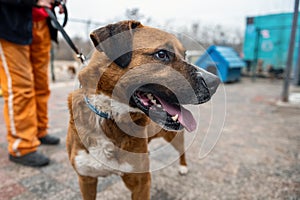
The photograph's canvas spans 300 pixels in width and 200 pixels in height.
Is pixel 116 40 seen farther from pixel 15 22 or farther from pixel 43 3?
pixel 15 22

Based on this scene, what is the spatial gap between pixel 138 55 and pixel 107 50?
0.51ft

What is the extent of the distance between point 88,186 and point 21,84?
1157 mm

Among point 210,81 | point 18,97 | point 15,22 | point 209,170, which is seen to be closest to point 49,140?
point 18,97

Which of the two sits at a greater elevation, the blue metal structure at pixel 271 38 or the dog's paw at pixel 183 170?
the blue metal structure at pixel 271 38

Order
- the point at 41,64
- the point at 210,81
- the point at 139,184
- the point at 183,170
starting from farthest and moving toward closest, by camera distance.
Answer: the point at 41,64 < the point at 183,170 < the point at 139,184 < the point at 210,81

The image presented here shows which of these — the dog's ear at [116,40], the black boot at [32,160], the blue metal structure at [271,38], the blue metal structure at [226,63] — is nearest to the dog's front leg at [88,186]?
the dog's ear at [116,40]

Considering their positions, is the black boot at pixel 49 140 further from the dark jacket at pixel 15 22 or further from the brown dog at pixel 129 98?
the brown dog at pixel 129 98

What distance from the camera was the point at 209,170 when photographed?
2320 millimetres

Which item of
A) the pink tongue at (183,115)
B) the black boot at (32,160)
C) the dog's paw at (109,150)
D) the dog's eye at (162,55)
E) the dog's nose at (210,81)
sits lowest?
the black boot at (32,160)

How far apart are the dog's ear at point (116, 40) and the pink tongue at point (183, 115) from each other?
284 mm

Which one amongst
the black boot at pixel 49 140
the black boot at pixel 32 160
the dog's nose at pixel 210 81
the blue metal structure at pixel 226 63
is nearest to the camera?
the dog's nose at pixel 210 81

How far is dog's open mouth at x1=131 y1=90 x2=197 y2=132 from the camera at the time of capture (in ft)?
4.12

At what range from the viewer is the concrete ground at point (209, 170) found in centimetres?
187

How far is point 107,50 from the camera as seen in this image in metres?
1.24
